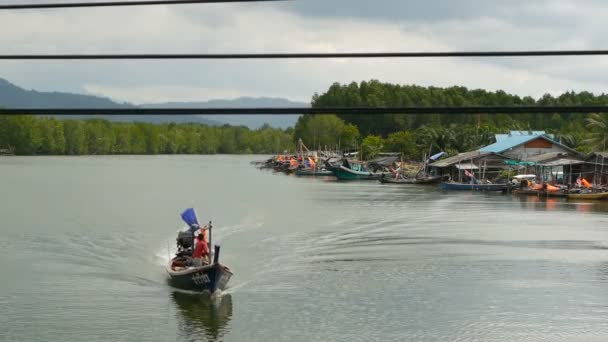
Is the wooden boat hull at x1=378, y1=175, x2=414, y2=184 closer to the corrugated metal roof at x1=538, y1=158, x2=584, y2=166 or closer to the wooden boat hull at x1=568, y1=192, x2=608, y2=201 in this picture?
the corrugated metal roof at x1=538, y1=158, x2=584, y2=166

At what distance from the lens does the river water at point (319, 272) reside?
23578 mm

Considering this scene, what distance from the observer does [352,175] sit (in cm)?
10094

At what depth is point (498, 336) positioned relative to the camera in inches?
893

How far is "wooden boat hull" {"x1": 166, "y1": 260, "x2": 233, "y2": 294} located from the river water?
0.40 meters

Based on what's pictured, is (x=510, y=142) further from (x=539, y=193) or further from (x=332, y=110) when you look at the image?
(x=332, y=110)

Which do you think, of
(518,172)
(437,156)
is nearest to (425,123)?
(437,156)

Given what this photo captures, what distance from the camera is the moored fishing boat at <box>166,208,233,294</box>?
26156 millimetres

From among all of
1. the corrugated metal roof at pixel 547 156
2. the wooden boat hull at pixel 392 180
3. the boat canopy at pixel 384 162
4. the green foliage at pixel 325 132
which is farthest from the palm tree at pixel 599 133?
the green foliage at pixel 325 132

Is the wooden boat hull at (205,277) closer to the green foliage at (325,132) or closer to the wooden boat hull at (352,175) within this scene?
the wooden boat hull at (352,175)

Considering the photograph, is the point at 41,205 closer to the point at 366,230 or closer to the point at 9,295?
the point at 366,230

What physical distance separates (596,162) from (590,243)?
28354 mm

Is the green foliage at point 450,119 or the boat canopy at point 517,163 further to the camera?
the green foliage at point 450,119

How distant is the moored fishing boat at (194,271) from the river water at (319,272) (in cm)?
44

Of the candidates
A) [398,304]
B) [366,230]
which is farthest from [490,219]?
[398,304]
